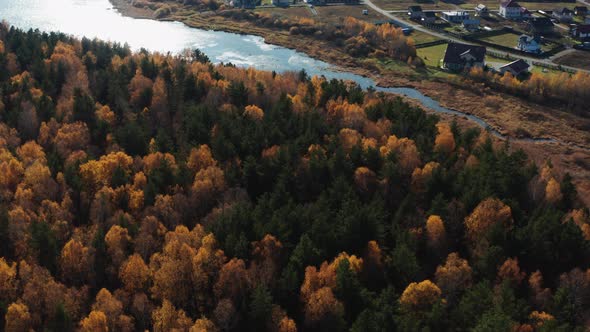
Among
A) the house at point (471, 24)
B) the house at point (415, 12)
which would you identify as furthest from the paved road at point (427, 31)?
the house at point (471, 24)

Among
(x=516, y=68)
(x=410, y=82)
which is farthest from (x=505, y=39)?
(x=410, y=82)

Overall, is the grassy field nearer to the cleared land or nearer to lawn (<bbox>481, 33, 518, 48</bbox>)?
lawn (<bbox>481, 33, 518, 48</bbox>)

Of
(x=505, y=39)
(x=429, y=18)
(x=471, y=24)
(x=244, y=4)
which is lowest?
(x=505, y=39)

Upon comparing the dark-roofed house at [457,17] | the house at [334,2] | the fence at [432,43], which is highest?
the house at [334,2]

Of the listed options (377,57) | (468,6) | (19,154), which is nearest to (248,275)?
(19,154)

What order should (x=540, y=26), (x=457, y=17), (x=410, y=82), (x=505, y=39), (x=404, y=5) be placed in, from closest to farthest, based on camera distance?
1. (x=410, y=82)
2. (x=505, y=39)
3. (x=540, y=26)
4. (x=457, y=17)
5. (x=404, y=5)

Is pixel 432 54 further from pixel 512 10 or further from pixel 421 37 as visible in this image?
pixel 512 10

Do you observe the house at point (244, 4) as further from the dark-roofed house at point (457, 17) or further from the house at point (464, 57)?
the house at point (464, 57)
